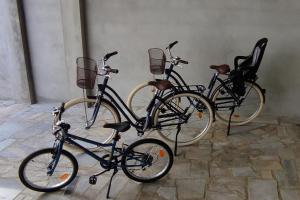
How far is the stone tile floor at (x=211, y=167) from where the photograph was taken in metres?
3.92

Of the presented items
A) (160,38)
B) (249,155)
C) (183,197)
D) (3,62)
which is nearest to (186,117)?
(249,155)

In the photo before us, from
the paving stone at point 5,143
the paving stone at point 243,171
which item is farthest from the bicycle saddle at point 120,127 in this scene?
the paving stone at point 5,143

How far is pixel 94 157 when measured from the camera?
12.9 feet

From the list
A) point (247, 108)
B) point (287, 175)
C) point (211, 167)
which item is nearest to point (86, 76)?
point (211, 167)

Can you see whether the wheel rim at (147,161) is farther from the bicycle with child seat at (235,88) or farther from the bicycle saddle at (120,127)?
the bicycle with child seat at (235,88)

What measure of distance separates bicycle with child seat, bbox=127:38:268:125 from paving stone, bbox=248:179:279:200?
137cm

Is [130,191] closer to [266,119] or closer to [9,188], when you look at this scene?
[9,188]

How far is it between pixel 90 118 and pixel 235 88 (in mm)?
2172

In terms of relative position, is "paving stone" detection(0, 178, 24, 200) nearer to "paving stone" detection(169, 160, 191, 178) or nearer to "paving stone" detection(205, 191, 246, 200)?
"paving stone" detection(169, 160, 191, 178)

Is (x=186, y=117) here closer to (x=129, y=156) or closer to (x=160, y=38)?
(x=129, y=156)

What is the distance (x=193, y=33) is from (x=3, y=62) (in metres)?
3.51

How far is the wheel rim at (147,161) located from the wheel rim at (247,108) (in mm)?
1604

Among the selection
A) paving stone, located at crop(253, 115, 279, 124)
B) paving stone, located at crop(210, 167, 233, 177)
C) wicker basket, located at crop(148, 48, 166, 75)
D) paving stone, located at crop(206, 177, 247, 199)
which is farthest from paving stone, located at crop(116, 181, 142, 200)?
paving stone, located at crop(253, 115, 279, 124)

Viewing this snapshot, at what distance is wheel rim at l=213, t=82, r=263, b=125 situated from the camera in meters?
5.48
